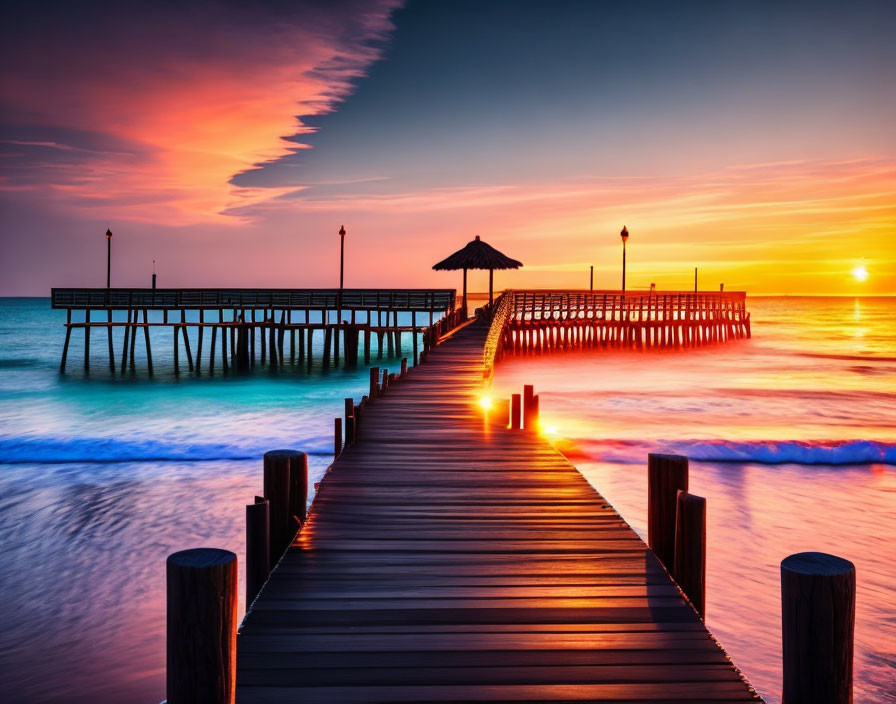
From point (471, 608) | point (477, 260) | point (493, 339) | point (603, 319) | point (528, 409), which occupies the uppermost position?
point (477, 260)

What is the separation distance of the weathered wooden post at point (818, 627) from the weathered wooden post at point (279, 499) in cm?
331

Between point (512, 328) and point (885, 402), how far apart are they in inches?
630

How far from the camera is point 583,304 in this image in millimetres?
37375

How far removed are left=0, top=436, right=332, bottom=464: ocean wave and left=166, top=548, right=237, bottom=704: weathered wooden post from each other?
12.7m

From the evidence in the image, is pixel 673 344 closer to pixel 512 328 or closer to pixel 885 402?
pixel 512 328

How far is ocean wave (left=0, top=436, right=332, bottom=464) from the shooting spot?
15.0 m

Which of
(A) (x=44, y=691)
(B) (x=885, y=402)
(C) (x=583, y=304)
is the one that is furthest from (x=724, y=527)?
(C) (x=583, y=304)

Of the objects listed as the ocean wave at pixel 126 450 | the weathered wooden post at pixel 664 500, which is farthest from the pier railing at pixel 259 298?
the weathered wooden post at pixel 664 500

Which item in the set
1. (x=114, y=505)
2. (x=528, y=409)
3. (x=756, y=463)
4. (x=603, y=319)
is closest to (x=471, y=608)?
(x=528, y=409)

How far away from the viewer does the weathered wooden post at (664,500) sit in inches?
187

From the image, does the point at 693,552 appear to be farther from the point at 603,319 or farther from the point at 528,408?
the point at 603,319

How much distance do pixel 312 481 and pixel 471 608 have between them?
28.4 feet

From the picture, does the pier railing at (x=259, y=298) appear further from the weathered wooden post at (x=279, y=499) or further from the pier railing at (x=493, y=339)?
the weathered wooden post at (x=279, y=499)

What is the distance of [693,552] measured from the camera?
Answer: 4.12 meters
